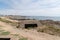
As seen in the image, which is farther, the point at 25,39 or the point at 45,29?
the point at 45,29

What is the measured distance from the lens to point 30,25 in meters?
26.4

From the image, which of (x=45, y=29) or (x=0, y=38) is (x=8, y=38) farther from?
(x=45, y=29)

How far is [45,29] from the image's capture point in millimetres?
20797

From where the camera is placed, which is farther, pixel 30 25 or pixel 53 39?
pixel 30 25

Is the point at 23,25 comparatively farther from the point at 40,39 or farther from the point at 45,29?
the point at 40,39

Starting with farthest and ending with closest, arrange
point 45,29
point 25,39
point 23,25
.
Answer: point 23,25 → point 45,29 → point 25,39

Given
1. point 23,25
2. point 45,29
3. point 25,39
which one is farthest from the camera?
point 23,25

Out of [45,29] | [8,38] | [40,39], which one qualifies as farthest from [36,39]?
[45,29]

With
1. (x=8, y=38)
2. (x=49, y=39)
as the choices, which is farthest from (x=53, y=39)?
(x=8, y=38)

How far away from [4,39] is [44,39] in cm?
429

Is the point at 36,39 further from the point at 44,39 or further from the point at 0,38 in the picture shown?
the point at 0,38

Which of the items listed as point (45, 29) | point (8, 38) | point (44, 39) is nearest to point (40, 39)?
point (44, 39)

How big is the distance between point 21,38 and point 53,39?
3.46m

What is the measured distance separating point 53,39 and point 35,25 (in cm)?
1179
